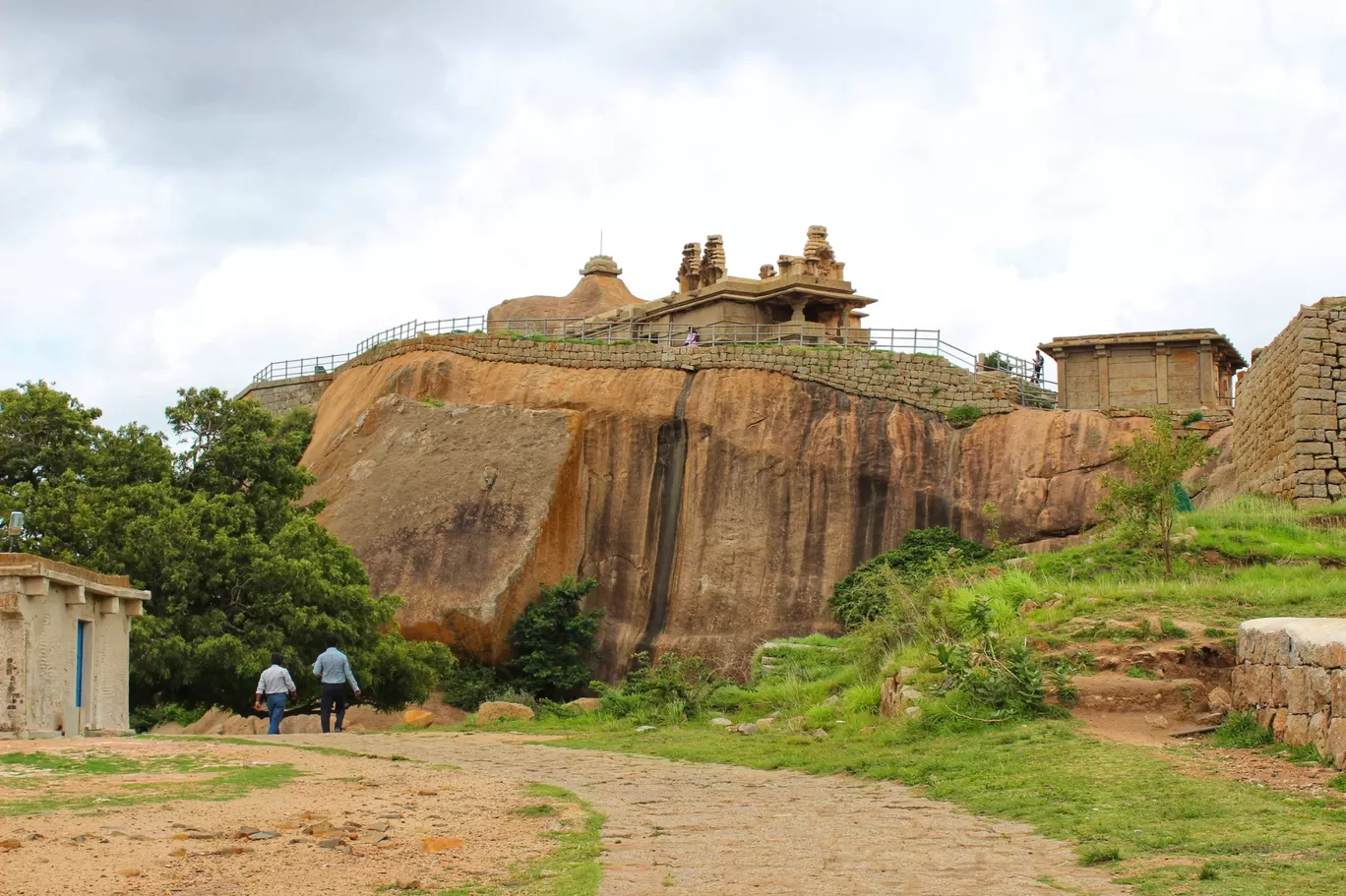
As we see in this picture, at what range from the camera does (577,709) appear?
21.0m

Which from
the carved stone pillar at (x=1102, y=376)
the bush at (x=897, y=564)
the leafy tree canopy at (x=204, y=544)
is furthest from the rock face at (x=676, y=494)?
the leafy tree canopy at (x=204, y=544)

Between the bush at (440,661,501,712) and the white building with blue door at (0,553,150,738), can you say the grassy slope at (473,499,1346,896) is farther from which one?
the bush at (440,661,501,712)

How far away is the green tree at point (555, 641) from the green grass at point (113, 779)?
61.8 feet

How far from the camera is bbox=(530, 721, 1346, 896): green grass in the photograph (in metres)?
7.70

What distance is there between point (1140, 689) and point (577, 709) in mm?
9617

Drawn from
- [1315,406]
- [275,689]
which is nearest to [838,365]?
[1315,406]

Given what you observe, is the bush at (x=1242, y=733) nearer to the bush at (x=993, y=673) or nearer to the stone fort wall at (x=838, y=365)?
the bush at (x=993, y=673)

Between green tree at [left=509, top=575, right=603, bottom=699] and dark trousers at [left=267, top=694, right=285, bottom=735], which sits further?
green tree at [left=509, top=575, right=603, bottom=699]

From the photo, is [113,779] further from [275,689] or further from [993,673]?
[993,673]

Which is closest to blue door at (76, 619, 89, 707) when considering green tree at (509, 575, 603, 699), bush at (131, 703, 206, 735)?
bush at (131, 703, 206, 735)

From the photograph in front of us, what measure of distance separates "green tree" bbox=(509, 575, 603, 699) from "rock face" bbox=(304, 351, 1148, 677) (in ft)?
1.61

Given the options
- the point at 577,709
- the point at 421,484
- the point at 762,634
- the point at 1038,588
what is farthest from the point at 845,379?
the point at 1038,588

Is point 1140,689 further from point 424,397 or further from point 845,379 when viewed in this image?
point 424,397

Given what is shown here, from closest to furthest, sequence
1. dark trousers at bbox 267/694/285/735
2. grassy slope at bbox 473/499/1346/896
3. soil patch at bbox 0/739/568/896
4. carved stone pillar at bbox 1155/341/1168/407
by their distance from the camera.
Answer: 1. soil patch at bbox 0/739/568/896
2. grassy slope at bbox 473/499/1346/896
3. dark trousers at bbox 267/694/285/735
4. carved stone pillar at bbox 1155/341/1168/407
